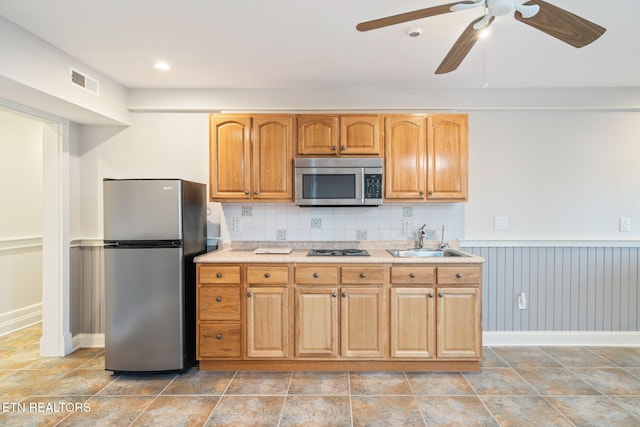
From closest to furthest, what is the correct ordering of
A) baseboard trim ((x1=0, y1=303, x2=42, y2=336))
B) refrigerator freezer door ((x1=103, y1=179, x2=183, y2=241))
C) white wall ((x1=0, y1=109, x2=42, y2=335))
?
refrigerator freezer door ((x1=103, y1=179, x2=183, y2=241)) → baseboard trim ((x1=0, y1=303, x2=42, y2=336)) → white wall ((x1=0, y1=109, x2=42, y2=335))

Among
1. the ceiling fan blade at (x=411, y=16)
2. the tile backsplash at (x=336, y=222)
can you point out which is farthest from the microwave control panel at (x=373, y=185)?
the ceiling fan blade at (x=411, y=16)

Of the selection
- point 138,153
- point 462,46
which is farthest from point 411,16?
point 138,153

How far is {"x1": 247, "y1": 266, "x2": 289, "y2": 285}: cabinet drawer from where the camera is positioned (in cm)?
261

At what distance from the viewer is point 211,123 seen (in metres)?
2.89

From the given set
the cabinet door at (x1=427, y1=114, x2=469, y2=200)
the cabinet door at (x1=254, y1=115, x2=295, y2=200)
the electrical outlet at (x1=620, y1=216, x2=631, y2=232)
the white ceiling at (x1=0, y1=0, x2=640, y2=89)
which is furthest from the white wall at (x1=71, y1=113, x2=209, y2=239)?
the electrical outlet at (x1=620, y1=216, x2=631, y2=232)

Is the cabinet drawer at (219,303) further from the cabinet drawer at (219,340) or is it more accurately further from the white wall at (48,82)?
the white wall at (48,82)

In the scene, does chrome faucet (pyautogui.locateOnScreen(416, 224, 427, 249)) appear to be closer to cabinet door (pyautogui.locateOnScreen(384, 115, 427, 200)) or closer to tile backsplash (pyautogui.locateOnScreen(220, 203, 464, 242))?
tile backsplash (pyautogui.locateOnScreen(220, 203, 464, 242))

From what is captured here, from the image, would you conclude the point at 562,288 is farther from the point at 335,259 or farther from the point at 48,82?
the point at 48,82

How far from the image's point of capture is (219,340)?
103 inches

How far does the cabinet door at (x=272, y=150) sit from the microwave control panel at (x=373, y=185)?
0.66 meters

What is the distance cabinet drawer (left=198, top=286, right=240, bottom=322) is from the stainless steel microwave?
926 millimetres

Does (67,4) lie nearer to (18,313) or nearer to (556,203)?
(18,313)

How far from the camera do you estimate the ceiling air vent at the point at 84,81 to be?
8.27ft

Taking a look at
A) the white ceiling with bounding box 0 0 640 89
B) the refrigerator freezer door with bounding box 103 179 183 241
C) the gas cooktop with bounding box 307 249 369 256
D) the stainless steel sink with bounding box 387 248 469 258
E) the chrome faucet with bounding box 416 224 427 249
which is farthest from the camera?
the chrome faucet with bounding box 416 224 427 249
